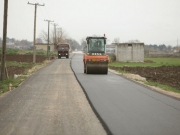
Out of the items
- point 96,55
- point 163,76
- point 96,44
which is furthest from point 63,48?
point 96,55

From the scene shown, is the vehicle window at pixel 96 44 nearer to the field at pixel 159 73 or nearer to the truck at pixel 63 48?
the field at pixel 159 73

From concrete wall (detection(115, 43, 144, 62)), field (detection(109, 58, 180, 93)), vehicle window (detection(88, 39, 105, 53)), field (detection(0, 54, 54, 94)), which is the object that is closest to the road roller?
vehicle window (detection(88, 39, 105, 53))

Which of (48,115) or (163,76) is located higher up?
(163,76)

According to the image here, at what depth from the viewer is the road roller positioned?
24.0 metres

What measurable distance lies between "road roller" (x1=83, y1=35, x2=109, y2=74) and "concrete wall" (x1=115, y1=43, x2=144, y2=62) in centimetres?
3291

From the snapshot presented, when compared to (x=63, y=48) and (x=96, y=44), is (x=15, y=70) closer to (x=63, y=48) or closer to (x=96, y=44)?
(x=96, y=44)

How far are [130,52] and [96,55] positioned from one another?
1323 inches

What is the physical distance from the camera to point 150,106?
1095cm

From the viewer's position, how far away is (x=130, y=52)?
56.9 meters

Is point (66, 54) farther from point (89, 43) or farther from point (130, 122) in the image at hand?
point (130, 122)

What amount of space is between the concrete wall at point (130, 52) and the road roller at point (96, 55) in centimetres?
3291

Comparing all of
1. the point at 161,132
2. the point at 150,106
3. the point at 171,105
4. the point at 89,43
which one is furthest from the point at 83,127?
the point at 89,43

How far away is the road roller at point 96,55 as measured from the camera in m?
24.0

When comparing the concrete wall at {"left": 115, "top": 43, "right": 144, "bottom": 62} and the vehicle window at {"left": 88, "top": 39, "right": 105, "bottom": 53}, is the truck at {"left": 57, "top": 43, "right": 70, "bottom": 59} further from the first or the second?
the vehicle window at {"left": 88, "top": 39, "right": 105, "bottom": 53}
